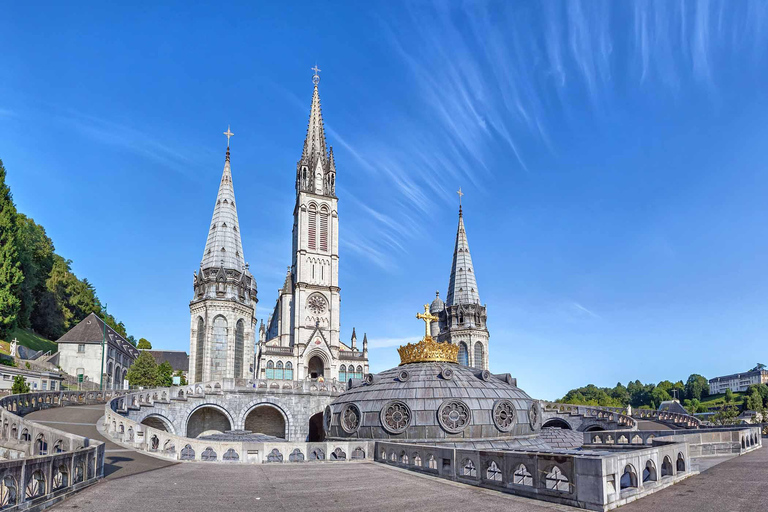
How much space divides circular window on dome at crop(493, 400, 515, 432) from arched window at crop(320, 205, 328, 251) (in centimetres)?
6467

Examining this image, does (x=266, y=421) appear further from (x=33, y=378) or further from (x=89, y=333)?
(x=89, y=333)

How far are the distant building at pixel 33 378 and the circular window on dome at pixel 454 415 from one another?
39.9 metres

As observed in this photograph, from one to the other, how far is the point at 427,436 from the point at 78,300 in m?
90.7

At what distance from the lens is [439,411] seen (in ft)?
73.4

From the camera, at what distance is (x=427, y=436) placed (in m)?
22.1

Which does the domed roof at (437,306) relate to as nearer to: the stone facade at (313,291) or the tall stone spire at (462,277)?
the tall stone spire at (462,277)

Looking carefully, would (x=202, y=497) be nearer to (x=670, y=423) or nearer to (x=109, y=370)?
(x=670, y=423)

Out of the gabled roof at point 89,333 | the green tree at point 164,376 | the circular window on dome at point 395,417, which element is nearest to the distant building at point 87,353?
the gabled roof at point 89,333

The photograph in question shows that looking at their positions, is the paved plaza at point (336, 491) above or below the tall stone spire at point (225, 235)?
below

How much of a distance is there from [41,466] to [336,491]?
5819 millimetres

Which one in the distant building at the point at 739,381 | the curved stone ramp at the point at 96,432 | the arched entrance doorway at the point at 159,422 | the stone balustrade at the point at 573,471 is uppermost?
the stone balustrade at the point at 573,471

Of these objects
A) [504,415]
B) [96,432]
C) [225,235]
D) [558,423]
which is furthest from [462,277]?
[96,432]

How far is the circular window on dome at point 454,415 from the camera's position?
2219 cm

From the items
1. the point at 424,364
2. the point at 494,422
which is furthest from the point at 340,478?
A: the point at 424,364
